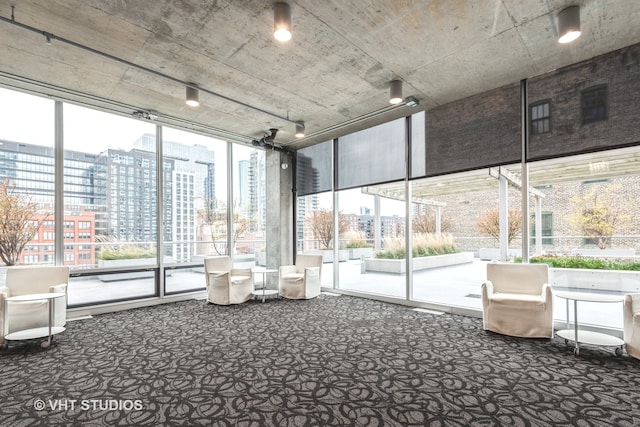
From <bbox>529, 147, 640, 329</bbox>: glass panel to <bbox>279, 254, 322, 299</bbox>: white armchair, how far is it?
3.77 meters

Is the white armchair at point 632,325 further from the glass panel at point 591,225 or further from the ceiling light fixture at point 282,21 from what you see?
the ceiling light fixture at point 282,21

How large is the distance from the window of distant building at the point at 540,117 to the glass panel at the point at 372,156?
2.08 metres

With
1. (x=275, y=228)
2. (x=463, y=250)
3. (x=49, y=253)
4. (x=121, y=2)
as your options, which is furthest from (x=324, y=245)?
(x=121, y=2)

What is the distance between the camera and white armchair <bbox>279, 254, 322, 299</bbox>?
21.1ft

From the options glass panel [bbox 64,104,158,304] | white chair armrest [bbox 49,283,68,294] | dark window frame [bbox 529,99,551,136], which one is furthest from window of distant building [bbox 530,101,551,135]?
white chair armrest [bbox 49,283,68,294]

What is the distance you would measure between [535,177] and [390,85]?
251cm

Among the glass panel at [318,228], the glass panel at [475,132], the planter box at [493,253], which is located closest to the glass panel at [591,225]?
the planter box at [493,253]

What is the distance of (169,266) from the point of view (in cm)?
632

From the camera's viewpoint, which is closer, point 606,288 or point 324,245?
point 606,288

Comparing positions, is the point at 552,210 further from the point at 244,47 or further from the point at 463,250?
the point at 244,47

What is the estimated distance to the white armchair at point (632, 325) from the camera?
326 centimetres

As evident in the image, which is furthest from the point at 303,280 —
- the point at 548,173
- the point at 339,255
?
the point at 548,173

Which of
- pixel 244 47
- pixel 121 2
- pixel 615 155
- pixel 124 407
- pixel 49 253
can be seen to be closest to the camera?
pixel 124 407

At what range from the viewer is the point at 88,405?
254cm
